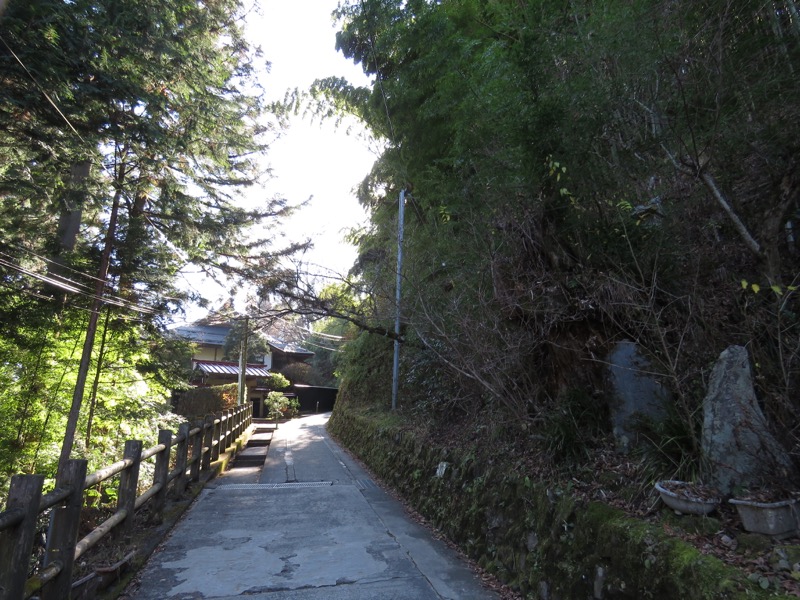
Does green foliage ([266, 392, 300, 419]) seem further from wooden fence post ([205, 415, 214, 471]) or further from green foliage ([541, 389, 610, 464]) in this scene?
green foliage ([541, 389, 610, 464])

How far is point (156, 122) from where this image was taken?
23.4ft

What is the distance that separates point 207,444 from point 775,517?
8747 millimetres

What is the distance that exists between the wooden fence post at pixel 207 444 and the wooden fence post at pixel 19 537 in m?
5.82

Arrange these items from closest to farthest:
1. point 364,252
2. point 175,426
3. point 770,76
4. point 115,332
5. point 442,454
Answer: point 770,76
point 442,454
point 115,332
point 175,426
point 364,252

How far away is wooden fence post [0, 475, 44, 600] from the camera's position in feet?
8.95

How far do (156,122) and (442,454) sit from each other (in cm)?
621

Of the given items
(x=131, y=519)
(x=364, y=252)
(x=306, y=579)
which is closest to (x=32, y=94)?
(x=131, y=519)

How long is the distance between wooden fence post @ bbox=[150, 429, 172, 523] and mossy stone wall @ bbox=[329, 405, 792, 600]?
3162 millimetres

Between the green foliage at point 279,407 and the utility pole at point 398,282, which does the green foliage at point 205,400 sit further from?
the utility pole at point 398,282

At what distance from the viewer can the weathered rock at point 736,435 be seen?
2818mm

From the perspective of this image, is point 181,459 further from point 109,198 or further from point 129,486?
point 109,198

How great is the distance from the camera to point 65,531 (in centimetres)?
350

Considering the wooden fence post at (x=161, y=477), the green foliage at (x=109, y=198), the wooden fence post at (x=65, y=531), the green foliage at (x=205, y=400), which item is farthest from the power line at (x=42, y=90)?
the green foliage at (x=205, y=400)

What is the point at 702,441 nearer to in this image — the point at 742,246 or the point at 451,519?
the point at 742,246
